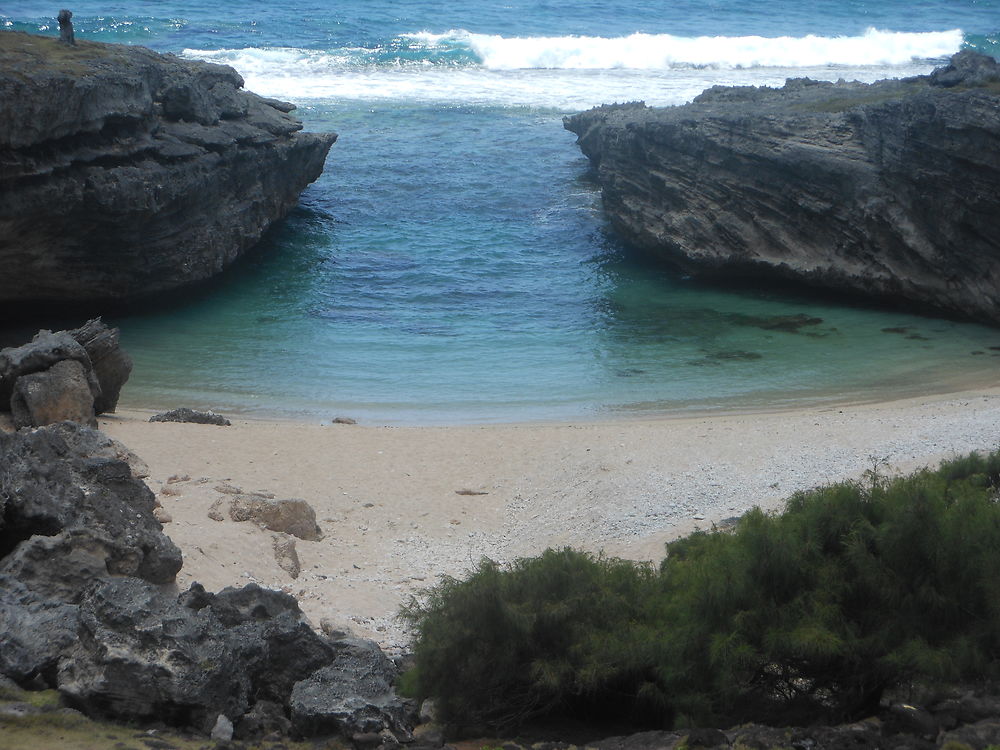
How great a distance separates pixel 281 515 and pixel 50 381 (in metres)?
4.94

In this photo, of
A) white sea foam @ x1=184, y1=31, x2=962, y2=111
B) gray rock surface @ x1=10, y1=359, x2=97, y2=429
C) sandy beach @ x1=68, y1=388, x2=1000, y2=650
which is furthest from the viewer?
white sea foam @ x1=184, y1=31, x2=962, y2=111

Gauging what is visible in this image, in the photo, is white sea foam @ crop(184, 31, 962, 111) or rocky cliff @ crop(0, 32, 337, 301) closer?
rocky cliff @ crop(0, 32, 337, 301)

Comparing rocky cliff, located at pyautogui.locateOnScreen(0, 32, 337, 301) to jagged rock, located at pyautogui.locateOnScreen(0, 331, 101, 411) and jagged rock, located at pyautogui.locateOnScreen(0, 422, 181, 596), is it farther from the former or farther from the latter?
jagged rock, located at pyautogui.locateOnScreen(0, 422, 181, 596)

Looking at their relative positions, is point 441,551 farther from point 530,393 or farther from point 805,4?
point 805,4

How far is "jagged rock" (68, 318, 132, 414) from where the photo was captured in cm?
1655

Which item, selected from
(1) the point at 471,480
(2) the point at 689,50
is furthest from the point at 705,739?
(2) the point at 689,50

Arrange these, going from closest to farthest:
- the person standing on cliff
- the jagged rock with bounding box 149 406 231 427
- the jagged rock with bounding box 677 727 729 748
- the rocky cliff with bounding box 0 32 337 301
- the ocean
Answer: the jagged rock with bounding box 677 727 729 748 → the jagged rock with bounding box 149 406 231 427 → the rocky cliff with bounding box 0 32 337 301 → the ocean → the person standing on cliff

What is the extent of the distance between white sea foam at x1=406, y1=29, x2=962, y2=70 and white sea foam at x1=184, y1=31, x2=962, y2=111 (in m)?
0.05

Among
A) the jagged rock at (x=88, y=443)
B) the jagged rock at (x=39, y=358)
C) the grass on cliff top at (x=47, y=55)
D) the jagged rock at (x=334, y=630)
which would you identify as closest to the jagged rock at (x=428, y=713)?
the jagged rock at (x=334, y=630)

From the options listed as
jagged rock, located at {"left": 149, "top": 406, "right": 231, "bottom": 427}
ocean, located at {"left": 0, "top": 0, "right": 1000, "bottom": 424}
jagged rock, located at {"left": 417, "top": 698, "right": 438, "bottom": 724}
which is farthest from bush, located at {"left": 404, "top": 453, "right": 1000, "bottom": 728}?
ocean, located at {"left": 0, "top": 0, "right": 1000, "bottom": 424}

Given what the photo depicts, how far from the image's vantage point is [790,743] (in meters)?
6.66

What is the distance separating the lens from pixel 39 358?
605 inches

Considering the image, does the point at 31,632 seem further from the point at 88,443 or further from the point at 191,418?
the point at 191,418

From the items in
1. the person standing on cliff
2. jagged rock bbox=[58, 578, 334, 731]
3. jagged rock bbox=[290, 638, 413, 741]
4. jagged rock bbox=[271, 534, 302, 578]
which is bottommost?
jagged rock bbox=[271, 534, 302, 578]
